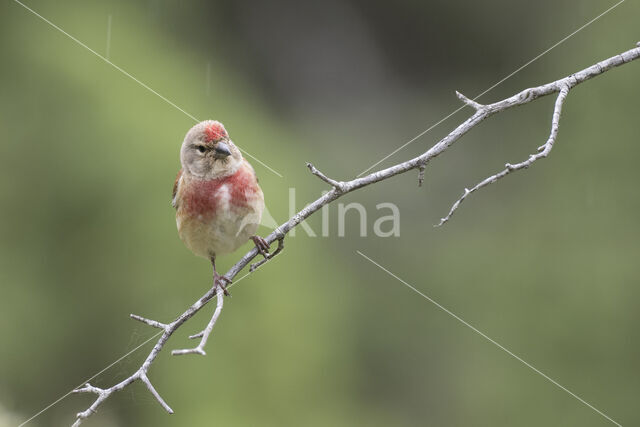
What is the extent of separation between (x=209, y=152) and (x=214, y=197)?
27 cm

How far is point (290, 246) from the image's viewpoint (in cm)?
660

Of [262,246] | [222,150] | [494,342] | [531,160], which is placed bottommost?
[494,342]

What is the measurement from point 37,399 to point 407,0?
6117 millimetres

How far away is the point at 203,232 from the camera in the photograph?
160 inches

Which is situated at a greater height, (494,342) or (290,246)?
(290,246)

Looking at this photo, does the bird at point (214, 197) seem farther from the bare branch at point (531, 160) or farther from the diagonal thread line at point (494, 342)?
the diagonal thread line at point (494, 342)

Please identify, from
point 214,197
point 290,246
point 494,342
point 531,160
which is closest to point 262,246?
point 214,197

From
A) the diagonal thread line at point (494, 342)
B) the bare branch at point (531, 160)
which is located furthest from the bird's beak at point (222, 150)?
the diagonal thread line at point (494, 342)

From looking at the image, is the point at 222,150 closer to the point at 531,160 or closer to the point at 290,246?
the point at 531,160

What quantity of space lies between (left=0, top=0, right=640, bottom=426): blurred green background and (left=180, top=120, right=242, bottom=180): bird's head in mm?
1488

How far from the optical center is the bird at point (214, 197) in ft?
12.7

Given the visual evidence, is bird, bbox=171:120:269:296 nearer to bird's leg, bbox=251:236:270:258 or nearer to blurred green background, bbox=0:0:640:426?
bird's leg, bbox=251:236:270:258

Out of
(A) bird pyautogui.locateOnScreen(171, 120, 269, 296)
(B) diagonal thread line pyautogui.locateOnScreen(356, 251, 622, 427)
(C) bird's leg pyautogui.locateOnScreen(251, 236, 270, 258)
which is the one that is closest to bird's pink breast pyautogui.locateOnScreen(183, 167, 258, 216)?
(A) bird pyautogui.locateOnScreen(171, 120, 269, 296)

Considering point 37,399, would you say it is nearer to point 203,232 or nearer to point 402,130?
point 203,232
